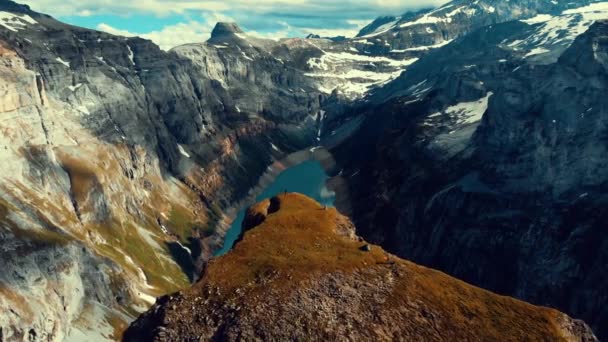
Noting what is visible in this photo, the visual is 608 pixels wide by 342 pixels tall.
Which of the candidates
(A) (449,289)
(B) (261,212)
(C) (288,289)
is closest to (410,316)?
(A) (449,289)

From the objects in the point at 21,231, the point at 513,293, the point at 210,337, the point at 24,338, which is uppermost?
the point at 210,337

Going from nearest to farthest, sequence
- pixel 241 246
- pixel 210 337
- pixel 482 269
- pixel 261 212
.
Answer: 1. pixel 210 337
2. pixel 241 246
3. pixel 261 212
4. pixel 482 269

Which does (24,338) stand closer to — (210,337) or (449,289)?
(210,337)

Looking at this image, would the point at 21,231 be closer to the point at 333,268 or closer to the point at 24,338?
the point at 24,338

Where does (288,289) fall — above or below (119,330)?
above

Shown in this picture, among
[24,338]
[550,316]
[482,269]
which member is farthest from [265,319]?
[482,269]

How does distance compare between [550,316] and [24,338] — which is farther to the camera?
[24,338]

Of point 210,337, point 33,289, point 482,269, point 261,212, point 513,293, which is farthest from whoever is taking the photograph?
point 482,269
